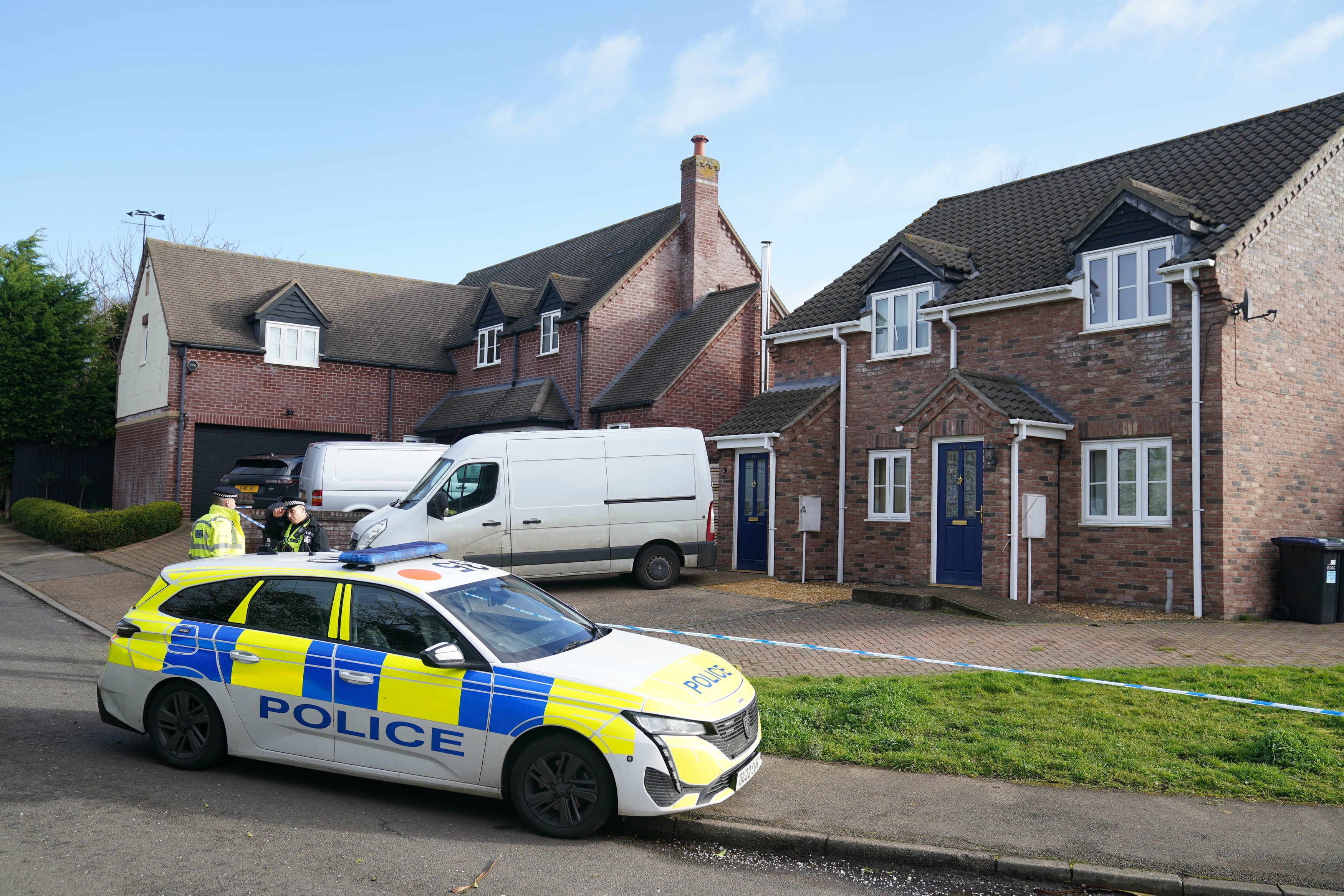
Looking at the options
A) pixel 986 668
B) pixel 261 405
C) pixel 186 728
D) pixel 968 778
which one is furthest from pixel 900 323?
pixel 261 405

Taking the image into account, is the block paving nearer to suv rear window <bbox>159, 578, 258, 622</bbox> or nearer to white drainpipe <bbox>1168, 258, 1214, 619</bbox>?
white drainpipe <bbox>1168, 258, 1214, 619</bbox>

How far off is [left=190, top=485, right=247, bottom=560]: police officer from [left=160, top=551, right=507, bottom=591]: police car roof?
1.88 meters

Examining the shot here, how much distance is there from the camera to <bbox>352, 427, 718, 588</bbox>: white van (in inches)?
561

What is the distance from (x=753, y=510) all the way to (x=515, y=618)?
1268 cm

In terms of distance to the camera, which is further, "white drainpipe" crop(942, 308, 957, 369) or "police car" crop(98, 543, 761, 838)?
"white drainpipe" crop(942, 308, 957, 369)

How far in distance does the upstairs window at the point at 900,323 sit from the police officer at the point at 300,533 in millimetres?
11209

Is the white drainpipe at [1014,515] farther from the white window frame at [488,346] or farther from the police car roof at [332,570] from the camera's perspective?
the white window frame at [488,346]

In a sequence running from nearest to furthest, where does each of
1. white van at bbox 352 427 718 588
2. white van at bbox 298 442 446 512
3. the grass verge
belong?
the grass verge → white van at bbox 352 427 718 588 → white van at bbox 298 442 446 512

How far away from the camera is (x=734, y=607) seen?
44.4 feet

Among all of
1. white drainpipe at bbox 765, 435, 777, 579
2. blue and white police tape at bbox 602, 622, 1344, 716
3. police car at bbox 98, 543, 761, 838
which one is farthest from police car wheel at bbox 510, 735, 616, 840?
white drainpipe at bbox 765, 435, 777, 579

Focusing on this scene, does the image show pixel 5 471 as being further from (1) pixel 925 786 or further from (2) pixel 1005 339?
(1) pixel 925 786

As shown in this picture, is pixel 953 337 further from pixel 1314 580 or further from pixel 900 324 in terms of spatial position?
pixel 1314 580

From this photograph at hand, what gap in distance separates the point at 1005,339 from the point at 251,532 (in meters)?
14.0

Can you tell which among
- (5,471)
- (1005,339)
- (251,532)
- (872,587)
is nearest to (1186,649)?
(872,587)
